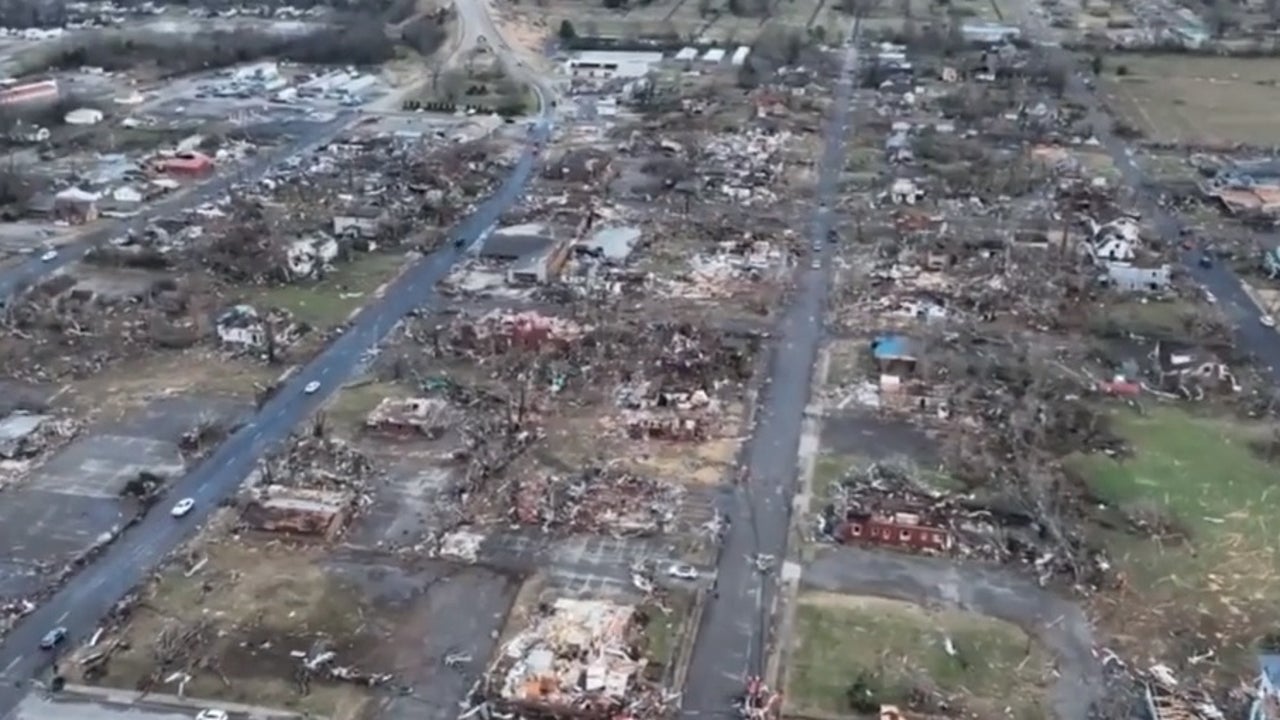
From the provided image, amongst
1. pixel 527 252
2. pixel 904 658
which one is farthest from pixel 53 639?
pixel 527 252

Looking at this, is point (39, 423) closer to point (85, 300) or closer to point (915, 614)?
point (85, 300)

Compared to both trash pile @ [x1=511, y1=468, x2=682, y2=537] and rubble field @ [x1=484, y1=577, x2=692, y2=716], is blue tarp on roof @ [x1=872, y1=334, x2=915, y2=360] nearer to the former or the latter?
trash pile @ [x1=511, y1=468, x2=682, y2=537]

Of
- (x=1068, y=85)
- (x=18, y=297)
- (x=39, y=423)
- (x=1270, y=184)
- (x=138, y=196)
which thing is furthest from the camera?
(x=1068, y=85)

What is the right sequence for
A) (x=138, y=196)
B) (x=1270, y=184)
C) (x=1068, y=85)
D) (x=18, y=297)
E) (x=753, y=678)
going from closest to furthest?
Answer: (x=753, y=678) < (x=18, y=297) < (x=138, y=196) < (x=1270, y=184) < (x=1068, y=85)

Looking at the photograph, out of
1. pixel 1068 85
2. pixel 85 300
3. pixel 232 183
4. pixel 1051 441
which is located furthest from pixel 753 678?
pixel 1068 85

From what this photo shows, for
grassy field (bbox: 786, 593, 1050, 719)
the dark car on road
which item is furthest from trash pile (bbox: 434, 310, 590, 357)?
the dark car on road

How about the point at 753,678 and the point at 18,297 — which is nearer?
the point at 753,678

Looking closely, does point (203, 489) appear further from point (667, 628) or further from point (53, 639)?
point (667, 628)
